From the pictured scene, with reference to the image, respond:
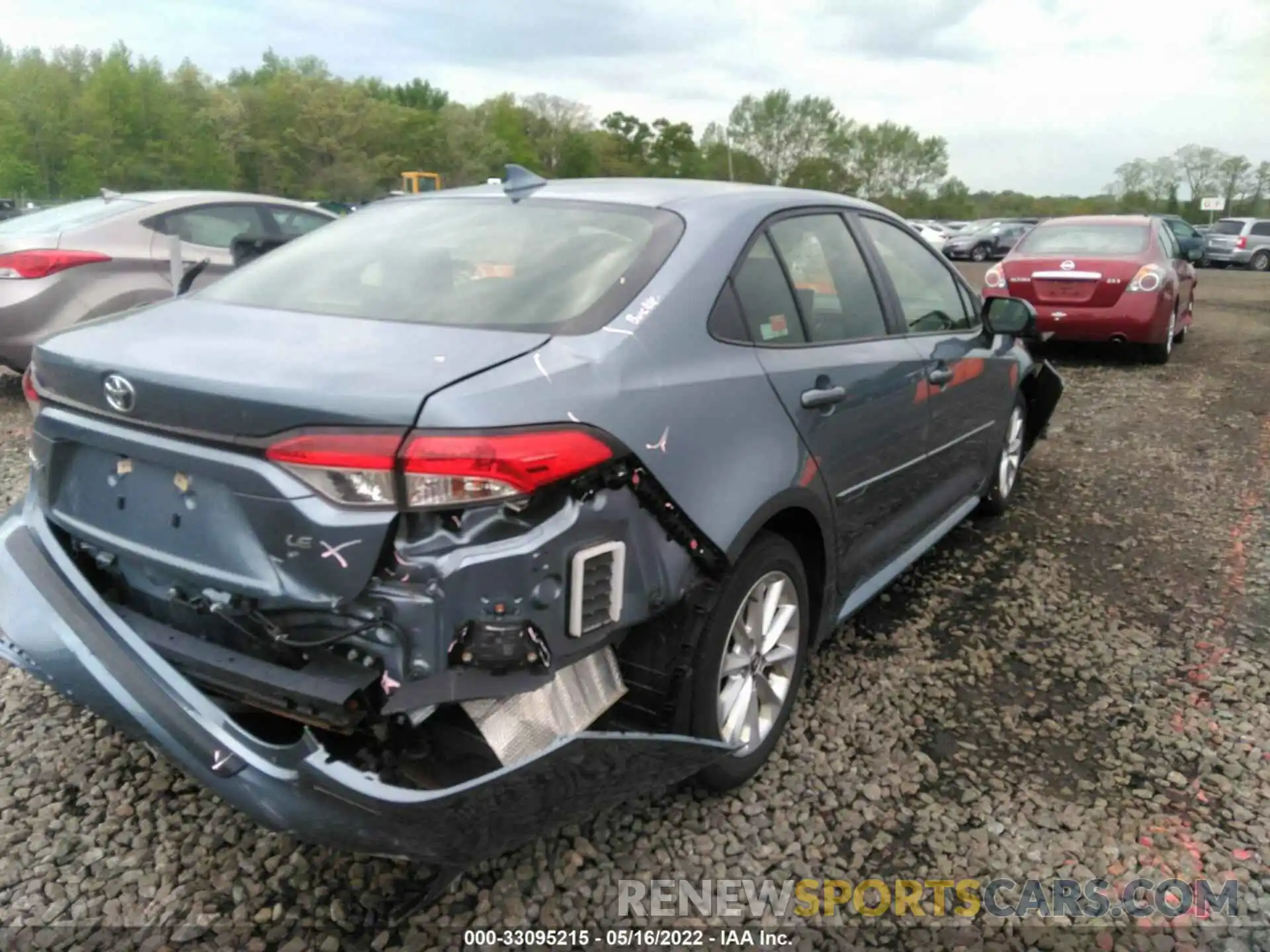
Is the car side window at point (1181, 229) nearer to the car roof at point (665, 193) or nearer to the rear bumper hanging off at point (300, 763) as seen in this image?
the car roof at point (665, 193)

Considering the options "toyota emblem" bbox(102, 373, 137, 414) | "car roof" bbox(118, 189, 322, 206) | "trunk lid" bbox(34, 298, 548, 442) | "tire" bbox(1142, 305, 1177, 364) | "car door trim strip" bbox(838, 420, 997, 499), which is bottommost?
"tire" bbox(1142, 305, 1177, 364)

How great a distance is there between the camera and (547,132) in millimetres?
86125

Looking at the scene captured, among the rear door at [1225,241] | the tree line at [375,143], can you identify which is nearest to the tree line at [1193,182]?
the tree line at [375,143]

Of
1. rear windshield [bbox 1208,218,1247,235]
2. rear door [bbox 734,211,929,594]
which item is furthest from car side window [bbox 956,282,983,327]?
rear windshield [bbox 1208,218,1247,235]

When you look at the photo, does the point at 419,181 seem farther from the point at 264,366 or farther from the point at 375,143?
the point at 264,366

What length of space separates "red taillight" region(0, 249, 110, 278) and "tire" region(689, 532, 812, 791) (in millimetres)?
5764

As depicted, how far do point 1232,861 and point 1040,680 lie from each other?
97 centimetres

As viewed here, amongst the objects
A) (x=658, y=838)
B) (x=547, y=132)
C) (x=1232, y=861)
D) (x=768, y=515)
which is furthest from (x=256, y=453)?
(x=547, y=132)

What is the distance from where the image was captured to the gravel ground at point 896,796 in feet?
7.52

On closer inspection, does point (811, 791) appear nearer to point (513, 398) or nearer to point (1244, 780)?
point (1244, 780)

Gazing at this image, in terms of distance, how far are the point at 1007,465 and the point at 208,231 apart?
5898 mm

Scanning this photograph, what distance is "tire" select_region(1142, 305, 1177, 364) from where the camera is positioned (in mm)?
9633

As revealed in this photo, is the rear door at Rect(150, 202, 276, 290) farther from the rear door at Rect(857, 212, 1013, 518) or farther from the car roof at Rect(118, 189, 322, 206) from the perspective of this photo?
the rear door at Rect(857, 212, 1013, 518)

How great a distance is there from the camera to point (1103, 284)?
30.1 feet
